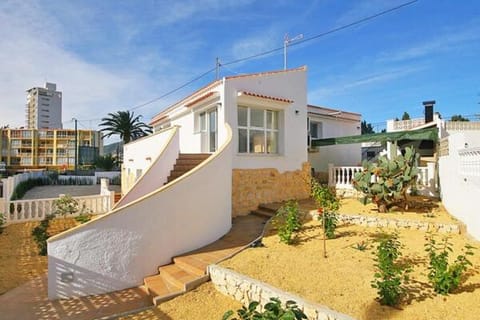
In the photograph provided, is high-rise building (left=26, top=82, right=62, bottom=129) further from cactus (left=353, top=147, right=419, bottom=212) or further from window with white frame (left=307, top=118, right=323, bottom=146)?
cactus (left=353, top=147, right=419, bottom=212)

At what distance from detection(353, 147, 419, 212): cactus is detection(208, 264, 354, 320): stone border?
600 cm

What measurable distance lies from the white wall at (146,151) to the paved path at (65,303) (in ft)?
14.5

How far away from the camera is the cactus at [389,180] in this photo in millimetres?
8938

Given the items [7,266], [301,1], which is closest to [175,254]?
[7,266]

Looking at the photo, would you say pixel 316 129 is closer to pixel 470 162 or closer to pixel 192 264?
pixel 470 162

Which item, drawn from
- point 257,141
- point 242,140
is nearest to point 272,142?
point 257,141

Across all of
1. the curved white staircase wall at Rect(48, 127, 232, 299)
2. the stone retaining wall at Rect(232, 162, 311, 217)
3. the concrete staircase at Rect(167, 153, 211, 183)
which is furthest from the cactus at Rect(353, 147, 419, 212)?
the concrete staircase at Rect(167, 153, 211, 183)

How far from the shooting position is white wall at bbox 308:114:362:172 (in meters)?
17.3

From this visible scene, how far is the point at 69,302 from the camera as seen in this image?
5.89 meters

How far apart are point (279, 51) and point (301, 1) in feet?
14.1

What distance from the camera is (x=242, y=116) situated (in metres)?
11.7

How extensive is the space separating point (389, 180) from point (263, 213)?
15.3ft

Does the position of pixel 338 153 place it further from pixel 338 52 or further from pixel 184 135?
pixel 184 135

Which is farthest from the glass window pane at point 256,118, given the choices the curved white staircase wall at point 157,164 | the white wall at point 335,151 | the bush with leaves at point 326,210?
the white wall at point 335,151
